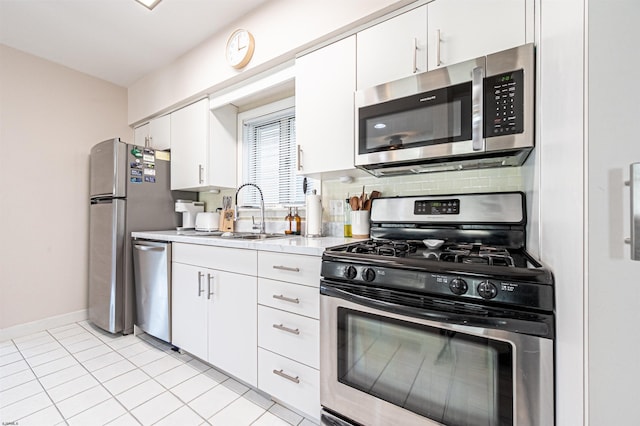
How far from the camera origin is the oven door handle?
78cm

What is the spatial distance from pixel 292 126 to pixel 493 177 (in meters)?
1.65

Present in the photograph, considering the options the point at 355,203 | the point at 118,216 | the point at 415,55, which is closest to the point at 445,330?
the point at 355,203

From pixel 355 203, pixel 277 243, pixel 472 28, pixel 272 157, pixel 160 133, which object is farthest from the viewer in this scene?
pixel 160 133

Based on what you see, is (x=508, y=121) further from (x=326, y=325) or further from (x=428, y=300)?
(x=326, y=325)

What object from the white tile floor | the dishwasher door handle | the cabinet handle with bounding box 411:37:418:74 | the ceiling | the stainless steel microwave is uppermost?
the ceiling

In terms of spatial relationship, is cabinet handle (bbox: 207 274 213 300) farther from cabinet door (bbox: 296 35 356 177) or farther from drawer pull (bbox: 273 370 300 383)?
cabinet door (bbox: 296 35 356 177)

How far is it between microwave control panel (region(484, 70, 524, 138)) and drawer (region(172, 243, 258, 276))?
1368mm

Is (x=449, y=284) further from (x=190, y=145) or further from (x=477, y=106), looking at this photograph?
(x=190, y=145)

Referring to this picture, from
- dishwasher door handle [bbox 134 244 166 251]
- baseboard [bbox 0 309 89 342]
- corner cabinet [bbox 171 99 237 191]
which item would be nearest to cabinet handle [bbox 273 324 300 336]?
dishwasher door handle [bbox 134 244 166 251]

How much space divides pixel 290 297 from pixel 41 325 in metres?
2.88

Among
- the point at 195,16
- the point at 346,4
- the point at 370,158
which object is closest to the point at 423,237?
the point at 370,158

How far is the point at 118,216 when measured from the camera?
95.7 inches

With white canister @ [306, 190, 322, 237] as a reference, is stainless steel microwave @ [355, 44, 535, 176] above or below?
above

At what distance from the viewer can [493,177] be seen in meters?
1.46
